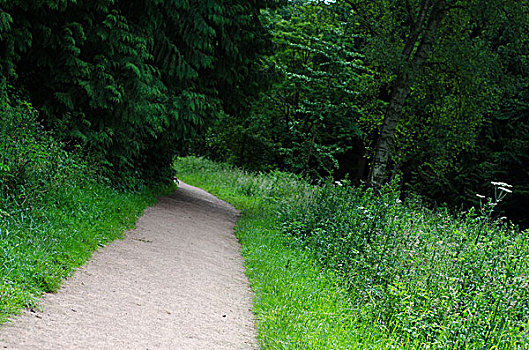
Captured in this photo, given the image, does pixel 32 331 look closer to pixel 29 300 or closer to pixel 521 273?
pixel 29 300

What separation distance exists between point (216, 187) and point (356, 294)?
48.0ft

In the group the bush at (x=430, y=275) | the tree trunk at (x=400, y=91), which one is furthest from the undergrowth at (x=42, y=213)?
the tree trunk at (x=400, y=91)

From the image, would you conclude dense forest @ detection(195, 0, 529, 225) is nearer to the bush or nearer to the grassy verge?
the grassy verge

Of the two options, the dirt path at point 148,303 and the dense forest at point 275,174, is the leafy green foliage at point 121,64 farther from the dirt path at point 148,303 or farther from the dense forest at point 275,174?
the dirt path at point 148,303

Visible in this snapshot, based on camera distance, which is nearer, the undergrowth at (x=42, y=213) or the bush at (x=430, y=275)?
the undergrowth at (x=42, y=213)

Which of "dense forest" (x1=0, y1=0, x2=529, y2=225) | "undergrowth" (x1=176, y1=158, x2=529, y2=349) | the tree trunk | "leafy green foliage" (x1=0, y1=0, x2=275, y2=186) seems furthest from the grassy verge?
"dense forest" (x1=0, y1=0, x2=529, y2=225)

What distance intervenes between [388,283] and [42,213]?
178 inches

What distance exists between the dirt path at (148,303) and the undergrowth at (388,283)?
1.26 ft

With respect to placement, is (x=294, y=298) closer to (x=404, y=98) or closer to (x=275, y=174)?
(x=404, y=98)

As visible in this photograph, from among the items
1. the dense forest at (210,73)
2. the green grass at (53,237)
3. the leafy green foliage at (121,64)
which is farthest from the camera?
the dense forest at (210,73)

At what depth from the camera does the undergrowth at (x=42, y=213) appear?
4695 millimetres

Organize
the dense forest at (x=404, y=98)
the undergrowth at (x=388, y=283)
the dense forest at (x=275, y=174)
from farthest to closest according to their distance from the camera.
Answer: the dense forest at (x=404, y=98), the dense forest at (x=275, y=174), the undergrowth at (x=388, y=283)

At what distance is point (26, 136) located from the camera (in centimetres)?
734

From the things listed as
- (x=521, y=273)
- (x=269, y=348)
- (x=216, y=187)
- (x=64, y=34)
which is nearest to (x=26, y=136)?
(x=64, y=34)
